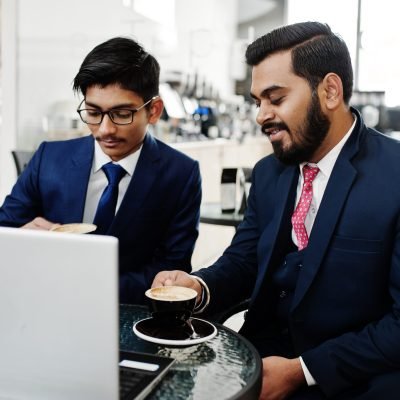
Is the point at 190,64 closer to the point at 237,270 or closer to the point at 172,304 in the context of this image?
the point at 237,270

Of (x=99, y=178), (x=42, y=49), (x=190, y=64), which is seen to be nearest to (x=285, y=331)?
(x=99, y=178)

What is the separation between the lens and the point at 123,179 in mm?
2070

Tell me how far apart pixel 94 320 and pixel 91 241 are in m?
0.12

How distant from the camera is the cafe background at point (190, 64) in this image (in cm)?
445

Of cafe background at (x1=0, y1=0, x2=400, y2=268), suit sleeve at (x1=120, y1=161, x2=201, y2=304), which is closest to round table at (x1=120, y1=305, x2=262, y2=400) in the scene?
suit sleeve at (x1=120, y1=161, x2=201, y2=304)

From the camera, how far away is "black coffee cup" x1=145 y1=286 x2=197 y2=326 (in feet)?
4.18

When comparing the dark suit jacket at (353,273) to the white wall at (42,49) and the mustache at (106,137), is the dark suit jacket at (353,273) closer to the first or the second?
the mustache at (106,137)

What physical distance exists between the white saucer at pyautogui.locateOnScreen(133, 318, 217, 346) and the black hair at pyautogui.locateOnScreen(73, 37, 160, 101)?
858mm

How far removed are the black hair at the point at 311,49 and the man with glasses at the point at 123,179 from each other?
1.58ft

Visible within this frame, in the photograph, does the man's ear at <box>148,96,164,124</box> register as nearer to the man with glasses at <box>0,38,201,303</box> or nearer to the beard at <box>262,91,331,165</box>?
the man with glasses at <box>0,38,201,303</box>

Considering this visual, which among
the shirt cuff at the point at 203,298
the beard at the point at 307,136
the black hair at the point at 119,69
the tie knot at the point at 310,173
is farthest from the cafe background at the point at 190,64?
the shirt cuff at the point at 203,298

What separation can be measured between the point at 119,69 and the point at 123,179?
1.26 feet

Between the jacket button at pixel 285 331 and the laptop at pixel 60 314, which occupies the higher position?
the laptop at pixel 60 314

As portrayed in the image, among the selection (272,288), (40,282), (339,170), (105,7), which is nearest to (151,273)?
(272,288)
